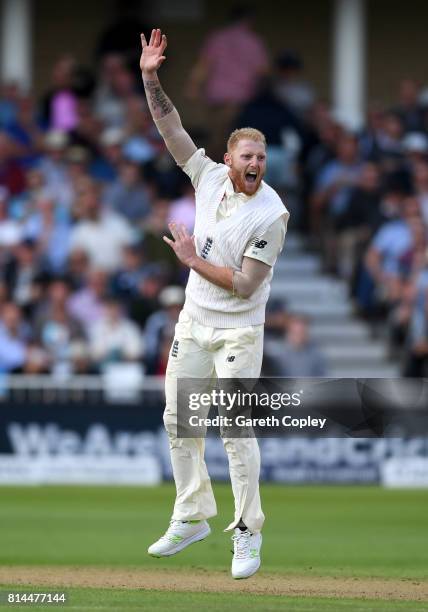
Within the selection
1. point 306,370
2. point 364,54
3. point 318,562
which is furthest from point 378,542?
point 364,54

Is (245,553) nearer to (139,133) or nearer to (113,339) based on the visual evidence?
(113,339)

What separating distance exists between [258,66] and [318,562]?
37.6 feet

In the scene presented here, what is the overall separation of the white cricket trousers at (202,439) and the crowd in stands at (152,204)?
8162 millimetres

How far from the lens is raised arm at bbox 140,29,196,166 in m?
10.1

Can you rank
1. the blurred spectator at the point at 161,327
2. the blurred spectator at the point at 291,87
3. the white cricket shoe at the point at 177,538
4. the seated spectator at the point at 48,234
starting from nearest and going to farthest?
1. the white cricket shoe at the point at 177,538
2. the blurred spectator at the point at 161,327
3. the seated spectator at the point at 48,234
4. the blurred spectator at the point at 291,87

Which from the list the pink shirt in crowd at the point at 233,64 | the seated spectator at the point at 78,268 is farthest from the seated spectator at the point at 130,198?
the pink shirt in crowd at the point at 233,64

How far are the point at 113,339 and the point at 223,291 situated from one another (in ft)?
29.3

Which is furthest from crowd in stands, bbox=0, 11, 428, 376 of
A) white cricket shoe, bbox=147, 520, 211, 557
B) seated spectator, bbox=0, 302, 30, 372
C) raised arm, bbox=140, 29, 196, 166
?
raised arm, bbox=140, 29, 196, 166

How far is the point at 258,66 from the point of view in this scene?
22.4 m

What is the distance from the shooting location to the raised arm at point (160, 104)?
10055mm

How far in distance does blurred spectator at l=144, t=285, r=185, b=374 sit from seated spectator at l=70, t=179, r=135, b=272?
1296 millimetres

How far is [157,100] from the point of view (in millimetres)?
10141

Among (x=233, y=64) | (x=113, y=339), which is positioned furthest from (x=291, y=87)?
(x=113, y=339)

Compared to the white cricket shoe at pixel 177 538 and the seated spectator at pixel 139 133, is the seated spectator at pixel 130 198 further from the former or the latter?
the white cricket shoe at pixel 177 538
